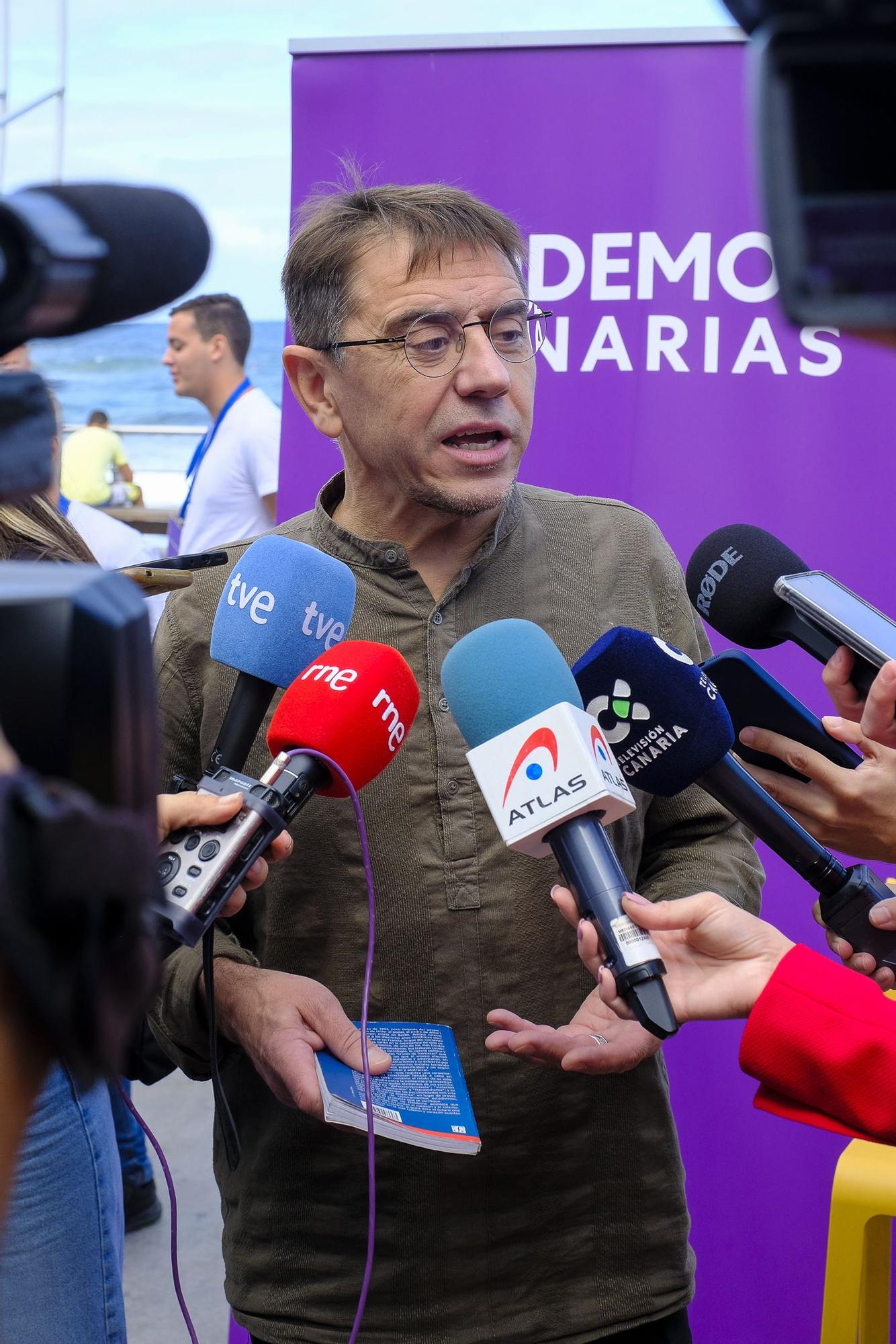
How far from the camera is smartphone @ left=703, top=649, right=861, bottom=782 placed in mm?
1559

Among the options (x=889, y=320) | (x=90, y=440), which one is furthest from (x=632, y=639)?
(x=90, y=440)

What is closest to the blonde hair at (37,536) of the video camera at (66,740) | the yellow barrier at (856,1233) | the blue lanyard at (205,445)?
the video camera at (66,740)

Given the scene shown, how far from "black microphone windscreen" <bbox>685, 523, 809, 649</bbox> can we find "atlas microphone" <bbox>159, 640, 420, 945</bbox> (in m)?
0.41

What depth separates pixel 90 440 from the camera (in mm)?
9273

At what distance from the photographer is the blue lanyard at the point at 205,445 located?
451 cm

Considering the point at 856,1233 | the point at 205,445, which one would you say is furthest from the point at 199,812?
the point at 205,445

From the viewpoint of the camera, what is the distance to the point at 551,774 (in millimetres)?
1201

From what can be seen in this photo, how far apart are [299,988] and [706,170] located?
178 cm

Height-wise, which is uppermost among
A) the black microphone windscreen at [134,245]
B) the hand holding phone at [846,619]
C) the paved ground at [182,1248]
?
the black microphone windscreen at [134,245]

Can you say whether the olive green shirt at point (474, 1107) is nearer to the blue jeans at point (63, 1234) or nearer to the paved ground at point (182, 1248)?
the blue jeans at point (63, 1234)

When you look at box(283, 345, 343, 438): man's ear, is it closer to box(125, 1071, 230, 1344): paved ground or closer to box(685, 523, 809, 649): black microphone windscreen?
box(685, 523, 809, 649): black microphone windscreen

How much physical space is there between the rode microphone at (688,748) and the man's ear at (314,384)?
59 cm

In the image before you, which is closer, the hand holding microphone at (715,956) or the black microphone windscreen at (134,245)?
the black microphone windscreen at (134,245)

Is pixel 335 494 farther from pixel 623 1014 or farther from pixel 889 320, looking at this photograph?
pixel 889 320
